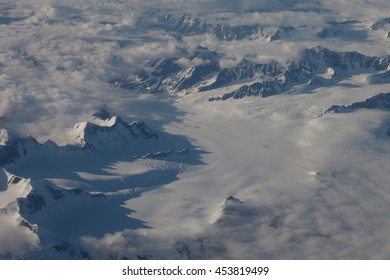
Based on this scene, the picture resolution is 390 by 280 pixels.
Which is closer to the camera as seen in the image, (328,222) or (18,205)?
(18,205)

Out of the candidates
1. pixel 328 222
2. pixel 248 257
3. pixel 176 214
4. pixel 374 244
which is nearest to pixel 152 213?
pixel 176 214

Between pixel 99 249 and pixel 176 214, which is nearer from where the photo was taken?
pixel 99 249

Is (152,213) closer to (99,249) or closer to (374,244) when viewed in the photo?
(99,249)

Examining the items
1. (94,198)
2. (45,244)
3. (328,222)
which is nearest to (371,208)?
(328,222)

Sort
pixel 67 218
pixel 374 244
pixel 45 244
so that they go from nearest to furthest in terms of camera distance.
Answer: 1. pixel 45 244
2. pixel 374 244
3. pixel 67 218

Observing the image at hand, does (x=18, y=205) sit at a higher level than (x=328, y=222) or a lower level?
higher

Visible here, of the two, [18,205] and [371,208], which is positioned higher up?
[18,205]

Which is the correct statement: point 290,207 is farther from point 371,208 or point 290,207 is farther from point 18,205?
point 18,205

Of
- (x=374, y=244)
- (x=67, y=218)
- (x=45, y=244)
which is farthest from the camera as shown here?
(x=67, y=218)
